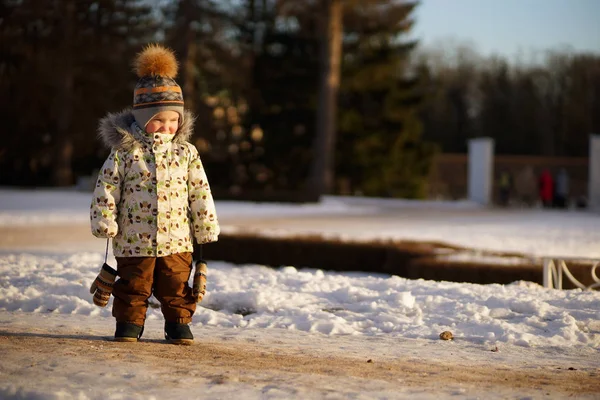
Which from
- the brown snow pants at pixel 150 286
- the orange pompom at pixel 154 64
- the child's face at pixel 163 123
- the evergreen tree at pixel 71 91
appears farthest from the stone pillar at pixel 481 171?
the brown snow pants at pixel 150 286

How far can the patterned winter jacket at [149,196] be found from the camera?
6.44 meters

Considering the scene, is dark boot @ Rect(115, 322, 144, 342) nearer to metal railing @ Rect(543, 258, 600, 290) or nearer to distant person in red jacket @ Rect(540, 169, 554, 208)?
metal railing @ Rect(543, 258, 600, 290)

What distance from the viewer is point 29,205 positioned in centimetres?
2864

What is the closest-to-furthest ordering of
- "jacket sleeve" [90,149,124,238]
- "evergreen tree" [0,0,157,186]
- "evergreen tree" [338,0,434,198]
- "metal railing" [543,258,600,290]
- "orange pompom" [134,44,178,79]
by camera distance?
1. "jacket sleeve" [90,149,124,238]
2. "orange pompom" [134,44,178,79]
3. "metal railing" [543,258,600,290]
4. "evergreen tree" [0,0,157,186]
5. "evergreen tree" [338,0,434,198]

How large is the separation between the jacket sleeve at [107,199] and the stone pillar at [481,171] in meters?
30.9

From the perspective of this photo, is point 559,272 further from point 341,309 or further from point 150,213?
point 150,213

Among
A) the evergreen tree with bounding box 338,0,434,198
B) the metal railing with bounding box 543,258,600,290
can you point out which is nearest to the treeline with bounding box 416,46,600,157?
the evergreen tree with bounding box 338,0,434,198

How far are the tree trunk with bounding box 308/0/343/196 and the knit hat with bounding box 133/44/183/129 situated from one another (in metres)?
28.9

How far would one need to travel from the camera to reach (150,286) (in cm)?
655

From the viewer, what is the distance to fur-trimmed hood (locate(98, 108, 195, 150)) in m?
6.57

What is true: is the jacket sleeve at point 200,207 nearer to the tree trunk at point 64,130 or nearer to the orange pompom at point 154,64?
the orange pompom at point 154,64

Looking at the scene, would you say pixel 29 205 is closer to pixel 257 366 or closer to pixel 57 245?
pixel 57 245

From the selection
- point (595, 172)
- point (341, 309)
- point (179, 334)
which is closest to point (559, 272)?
point (341, 309)

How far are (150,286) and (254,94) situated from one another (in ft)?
112
